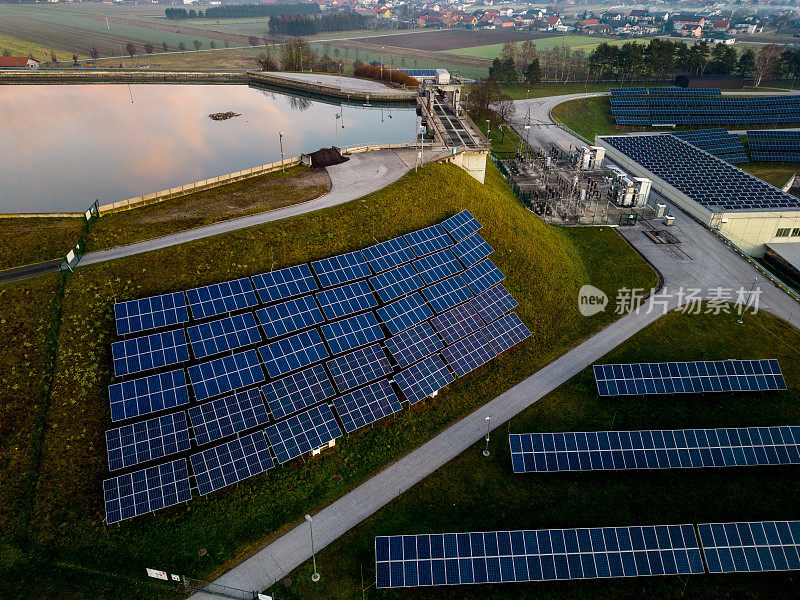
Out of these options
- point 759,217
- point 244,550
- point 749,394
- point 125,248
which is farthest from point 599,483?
point 759,217

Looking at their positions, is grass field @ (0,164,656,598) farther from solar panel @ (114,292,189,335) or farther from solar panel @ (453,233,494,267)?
solar panel @ (453,233,494,267)

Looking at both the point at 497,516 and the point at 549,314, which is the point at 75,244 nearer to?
the point at 497,516

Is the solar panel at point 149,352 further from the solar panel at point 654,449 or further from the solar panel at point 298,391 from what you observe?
the solar panel at point 654,449

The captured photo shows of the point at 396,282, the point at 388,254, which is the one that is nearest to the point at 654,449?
the point at 396,282

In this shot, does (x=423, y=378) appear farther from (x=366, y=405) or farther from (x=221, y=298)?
(x=221, y=298)

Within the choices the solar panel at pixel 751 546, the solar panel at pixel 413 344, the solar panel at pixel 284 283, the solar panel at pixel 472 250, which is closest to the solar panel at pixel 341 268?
the solar panel at pixel 284 283

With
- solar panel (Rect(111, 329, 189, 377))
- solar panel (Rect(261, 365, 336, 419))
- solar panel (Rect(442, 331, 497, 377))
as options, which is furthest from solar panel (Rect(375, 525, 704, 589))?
solar panel (Rect(111, 329, 189, 377))
